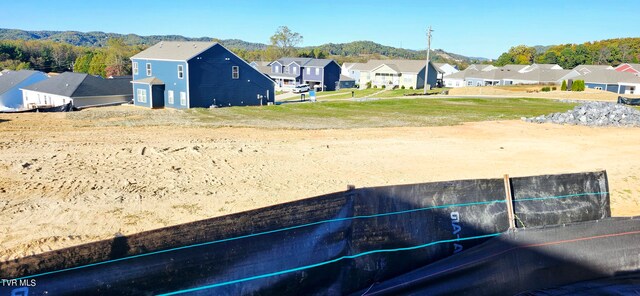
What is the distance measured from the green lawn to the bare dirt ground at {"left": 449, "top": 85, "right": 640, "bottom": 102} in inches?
427

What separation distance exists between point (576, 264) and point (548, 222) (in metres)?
0.89

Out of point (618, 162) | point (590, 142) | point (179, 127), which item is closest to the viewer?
point (618, 162)

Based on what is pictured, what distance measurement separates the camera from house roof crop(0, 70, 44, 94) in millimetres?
45594

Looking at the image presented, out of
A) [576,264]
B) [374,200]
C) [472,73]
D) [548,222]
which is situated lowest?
[576,264]

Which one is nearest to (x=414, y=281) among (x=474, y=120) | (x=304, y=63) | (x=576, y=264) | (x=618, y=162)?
(x=576, y=264)

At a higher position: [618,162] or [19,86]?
[19,86]

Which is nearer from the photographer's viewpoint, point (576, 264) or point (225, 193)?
point (576, 264)

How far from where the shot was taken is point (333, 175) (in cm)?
1435

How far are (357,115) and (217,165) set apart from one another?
1806 centimetres

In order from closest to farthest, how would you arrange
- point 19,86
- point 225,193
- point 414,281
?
point 414,281, point 225,193, point 19,86

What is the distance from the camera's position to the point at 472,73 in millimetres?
79188

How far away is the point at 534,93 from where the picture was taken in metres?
54.6

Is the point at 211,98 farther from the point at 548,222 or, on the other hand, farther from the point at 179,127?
the point at 548,222

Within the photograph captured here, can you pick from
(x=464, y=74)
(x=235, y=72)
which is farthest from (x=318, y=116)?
(x=464, y=74)
